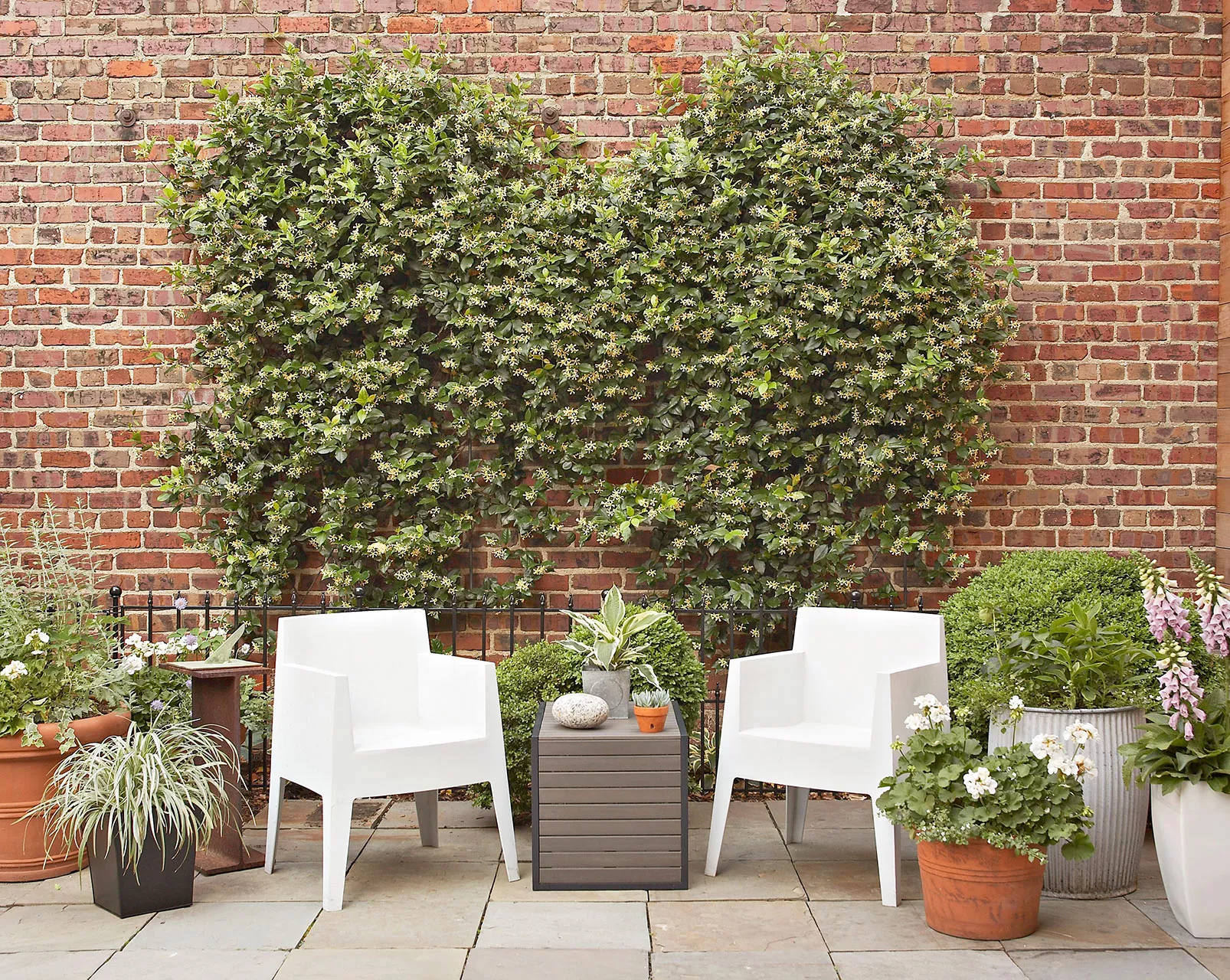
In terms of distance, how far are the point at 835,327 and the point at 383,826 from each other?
2.60 meters

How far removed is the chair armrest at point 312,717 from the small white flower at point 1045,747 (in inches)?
74.6

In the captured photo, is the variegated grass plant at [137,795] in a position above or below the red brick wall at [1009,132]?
below

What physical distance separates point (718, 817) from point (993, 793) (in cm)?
91

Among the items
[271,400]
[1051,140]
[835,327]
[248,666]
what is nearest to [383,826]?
[248,666]

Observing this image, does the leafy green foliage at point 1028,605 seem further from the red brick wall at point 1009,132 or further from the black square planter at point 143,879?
the black square planter at point 143,879

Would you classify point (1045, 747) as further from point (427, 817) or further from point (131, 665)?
point (131, 665)

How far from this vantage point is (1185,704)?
2.90 meters

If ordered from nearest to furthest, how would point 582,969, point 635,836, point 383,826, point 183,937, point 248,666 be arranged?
point 582,969 → point 183,937 → point 635,836 → point 248,666 → point 383,826

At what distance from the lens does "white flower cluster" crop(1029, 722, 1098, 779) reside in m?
2.87

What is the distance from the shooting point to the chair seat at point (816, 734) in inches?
128

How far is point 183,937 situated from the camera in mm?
2900

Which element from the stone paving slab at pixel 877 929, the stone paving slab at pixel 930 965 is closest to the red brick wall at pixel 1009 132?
the stone paving slab at pixel 877 929

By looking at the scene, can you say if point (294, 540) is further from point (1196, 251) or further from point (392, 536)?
point (1196, 251)

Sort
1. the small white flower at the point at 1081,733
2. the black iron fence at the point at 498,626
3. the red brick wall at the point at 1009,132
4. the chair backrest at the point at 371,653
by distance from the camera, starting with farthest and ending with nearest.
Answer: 1. the red brick wall at the point at 1009,132
2. the black iron fence at the point at 498,626
3. the chair backrest at the point at 371,653
4. the small white flower at the point at 1081,733
